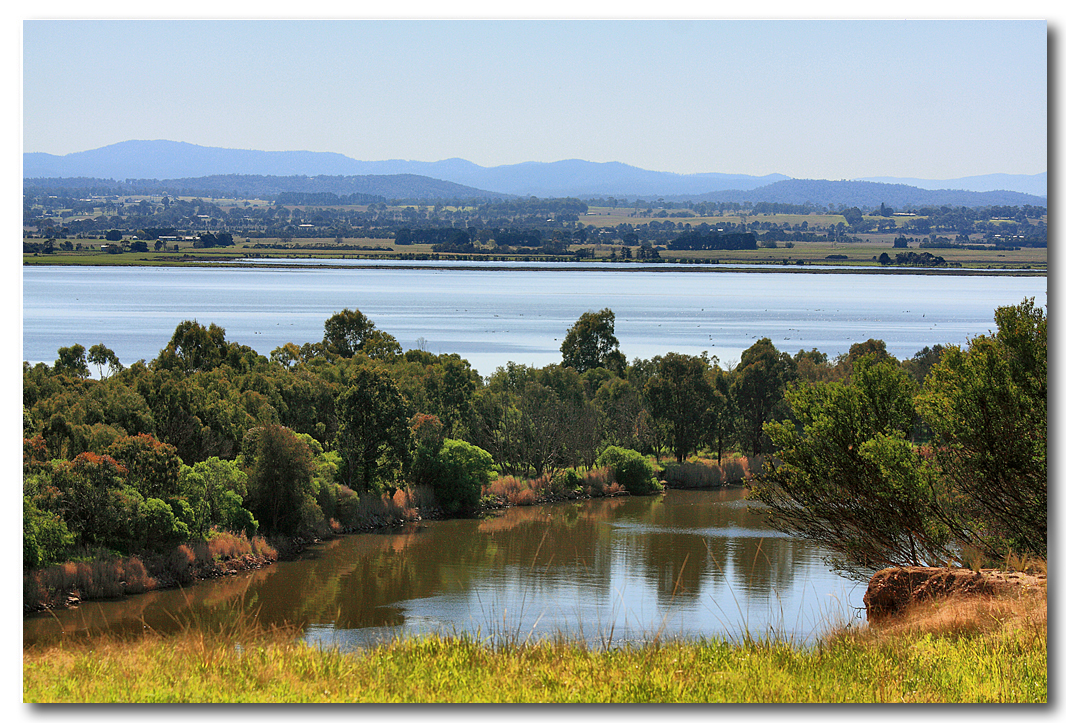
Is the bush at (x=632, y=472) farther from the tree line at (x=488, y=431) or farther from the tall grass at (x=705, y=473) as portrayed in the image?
the tall grass at (x=705, y=473)

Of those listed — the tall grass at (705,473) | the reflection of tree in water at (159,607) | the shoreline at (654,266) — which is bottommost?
the tall grass at (705,473)

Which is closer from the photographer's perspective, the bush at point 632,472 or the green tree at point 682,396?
the bush at point 632,472

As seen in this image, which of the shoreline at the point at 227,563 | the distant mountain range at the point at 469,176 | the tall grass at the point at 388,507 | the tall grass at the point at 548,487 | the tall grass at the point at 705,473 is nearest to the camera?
the distant mountain range at the point at 469,176

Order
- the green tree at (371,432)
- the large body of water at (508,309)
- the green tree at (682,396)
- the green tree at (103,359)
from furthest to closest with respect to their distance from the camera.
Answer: the green tree at (682,396), the green tree at (103,359), the green tree at (371,432), the large body of water at (508,309)

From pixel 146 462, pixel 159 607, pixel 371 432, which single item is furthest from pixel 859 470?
pixel 371 432

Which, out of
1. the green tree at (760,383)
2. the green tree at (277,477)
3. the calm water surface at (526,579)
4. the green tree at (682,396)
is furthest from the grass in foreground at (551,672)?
the green tree at (760,383)
